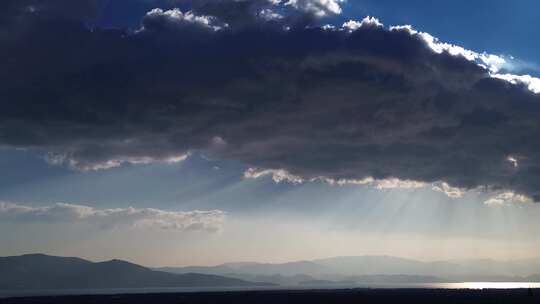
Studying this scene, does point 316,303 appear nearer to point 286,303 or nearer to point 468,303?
point 286,303

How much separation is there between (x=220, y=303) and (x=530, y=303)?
78024 mm

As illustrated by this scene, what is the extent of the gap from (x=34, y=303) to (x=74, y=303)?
1595 centimetres

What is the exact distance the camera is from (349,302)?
163 meters

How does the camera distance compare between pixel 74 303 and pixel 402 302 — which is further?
pixel 74 303

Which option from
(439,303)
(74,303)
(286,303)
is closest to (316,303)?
(286,303)

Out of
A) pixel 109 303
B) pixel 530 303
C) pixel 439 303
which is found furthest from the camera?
pixel 109 303

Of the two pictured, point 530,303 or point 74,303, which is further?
point 74,303

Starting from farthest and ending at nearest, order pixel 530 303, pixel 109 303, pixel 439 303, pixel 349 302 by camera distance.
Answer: pixel 109 303 → pixel 349 302 → pixel 439 303 → pixel 530 303

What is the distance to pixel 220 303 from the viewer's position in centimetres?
16962

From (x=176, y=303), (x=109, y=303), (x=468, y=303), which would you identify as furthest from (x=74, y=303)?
(x=468, y=303)

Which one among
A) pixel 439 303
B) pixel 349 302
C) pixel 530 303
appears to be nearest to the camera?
pixel 530 303

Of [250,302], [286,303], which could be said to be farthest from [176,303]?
[286,303]

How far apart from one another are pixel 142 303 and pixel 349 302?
6365 cm

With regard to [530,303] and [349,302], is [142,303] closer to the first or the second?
[349,302]
